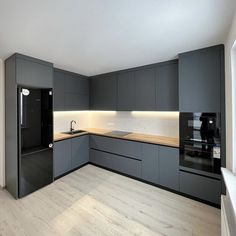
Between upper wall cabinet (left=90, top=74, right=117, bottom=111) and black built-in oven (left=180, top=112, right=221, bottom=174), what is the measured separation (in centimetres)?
175

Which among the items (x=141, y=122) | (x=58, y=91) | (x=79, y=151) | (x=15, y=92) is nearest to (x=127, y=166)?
(x=141, y=122)

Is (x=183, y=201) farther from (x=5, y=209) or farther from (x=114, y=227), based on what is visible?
(x=5, y=209)

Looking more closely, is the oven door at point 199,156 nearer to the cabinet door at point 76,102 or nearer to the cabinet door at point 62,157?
the cabinet door at point 62,157

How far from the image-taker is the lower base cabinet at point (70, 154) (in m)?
2.87

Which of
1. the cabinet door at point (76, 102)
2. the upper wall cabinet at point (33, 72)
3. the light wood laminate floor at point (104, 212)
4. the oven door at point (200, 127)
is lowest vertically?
the light wood laminate floor at point (104, 212)

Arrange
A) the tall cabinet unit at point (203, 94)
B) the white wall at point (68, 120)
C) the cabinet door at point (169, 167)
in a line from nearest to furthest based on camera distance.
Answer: the tall cabinet unit at point (203, 94), the cabinet door at point (169, 167), the white wall at point (68, 120)

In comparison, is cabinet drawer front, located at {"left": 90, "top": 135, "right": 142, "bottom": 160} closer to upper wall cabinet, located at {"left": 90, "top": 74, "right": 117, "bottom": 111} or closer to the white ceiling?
upper wall cabinet, located at {"left": 90, "top": 74, "right": 117, "bottom": 111}

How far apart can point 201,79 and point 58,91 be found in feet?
9.22

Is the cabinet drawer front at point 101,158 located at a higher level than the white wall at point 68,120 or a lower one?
lower

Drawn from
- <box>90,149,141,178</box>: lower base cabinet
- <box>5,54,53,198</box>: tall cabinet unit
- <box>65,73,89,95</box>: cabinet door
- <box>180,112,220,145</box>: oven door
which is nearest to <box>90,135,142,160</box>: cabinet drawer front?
<box>90,149,141,178</box>: lower base cabinet

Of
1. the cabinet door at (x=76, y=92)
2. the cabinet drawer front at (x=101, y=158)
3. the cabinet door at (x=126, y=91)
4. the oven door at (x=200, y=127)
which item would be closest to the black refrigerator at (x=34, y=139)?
the cabinet door at (x=76, y=92)

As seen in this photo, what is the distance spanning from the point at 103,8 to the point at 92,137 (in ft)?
9.20

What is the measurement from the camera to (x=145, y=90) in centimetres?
295

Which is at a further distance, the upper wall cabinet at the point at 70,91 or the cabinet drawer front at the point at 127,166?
the upper wall cabinet at the point at 70,91
